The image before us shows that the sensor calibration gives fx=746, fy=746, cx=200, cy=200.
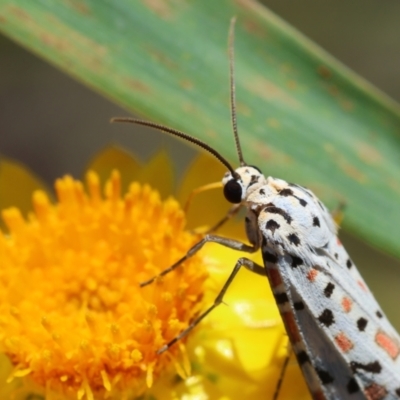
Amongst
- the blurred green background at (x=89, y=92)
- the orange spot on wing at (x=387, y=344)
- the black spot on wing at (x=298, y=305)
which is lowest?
the orange spot on wing at (x=387, y=344)

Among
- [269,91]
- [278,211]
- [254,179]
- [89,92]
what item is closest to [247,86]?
[269,91]

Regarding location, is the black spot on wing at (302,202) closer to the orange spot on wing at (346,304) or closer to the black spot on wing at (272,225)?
the black spot on wing at (272,225)

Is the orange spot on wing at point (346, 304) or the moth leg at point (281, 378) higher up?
the orange spot on wing at point (346, 304)

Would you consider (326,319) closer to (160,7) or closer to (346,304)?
(346,304)

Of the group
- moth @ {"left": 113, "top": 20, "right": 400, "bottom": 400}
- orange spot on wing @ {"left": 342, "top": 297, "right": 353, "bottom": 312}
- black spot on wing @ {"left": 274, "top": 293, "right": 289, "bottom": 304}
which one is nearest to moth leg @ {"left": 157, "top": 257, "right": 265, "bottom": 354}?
moth @ {"left": 113, "top": 20, "right": 400, "bottom": 400}

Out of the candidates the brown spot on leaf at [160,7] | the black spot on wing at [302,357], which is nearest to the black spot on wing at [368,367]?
the black spot on wing at [302,357]

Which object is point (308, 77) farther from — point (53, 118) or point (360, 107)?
point (53, 118)

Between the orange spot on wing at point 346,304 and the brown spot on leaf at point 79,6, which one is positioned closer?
the orange spot on wing at point 346,304
